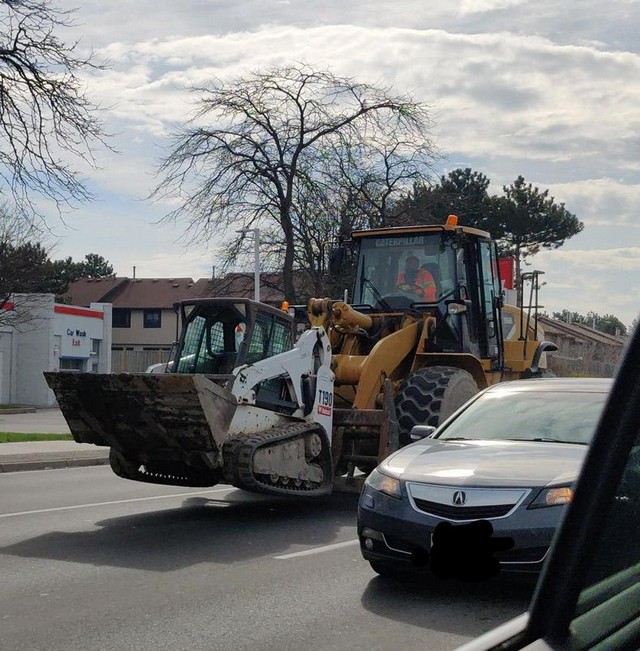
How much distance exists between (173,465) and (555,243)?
146 ft

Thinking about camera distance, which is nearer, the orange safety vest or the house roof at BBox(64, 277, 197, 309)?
the orange safety vest

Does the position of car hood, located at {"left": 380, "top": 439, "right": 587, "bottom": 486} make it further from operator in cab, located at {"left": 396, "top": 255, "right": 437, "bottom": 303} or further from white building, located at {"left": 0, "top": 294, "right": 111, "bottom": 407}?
white building, located at {"left": 0, "top": 294, "right": 111, "bottom": 407}

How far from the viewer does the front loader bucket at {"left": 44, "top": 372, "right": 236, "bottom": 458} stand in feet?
30.4

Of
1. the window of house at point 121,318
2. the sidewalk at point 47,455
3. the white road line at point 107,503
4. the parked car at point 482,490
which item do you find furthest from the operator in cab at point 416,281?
the window of house at point 121,318

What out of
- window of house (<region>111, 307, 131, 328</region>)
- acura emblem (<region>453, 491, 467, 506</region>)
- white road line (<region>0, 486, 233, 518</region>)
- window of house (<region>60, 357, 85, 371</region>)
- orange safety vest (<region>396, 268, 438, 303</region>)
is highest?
window of house (<region>111, 307, 131, 328</region>)

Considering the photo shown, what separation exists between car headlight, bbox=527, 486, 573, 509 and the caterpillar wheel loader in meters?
3.58

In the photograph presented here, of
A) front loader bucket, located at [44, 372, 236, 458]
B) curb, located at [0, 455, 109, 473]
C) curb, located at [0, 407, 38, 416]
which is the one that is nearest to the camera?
front loader bucket, located at [44, 372, 236, 458]

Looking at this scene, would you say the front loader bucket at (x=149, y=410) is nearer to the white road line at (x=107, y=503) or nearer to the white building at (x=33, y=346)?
the white road line at (x=107, y=503)

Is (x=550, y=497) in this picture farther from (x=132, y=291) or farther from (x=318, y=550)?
(x=132, y=291)

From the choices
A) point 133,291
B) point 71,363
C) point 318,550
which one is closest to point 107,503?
point 318,550

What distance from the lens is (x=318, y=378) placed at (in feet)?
36.3

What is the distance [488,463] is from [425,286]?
21.5ft

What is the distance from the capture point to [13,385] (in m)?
46.2

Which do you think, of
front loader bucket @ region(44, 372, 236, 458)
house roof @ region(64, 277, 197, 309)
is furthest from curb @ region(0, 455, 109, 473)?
house roof @ region(64, 277, 197, 309)
